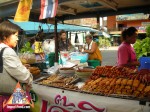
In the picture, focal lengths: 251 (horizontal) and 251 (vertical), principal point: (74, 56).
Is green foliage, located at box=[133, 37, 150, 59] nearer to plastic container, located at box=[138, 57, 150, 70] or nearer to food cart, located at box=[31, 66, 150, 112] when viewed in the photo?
plastic container, located at box=[138, 57, 150, 70]

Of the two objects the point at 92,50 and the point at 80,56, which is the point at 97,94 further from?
the point at 92,50

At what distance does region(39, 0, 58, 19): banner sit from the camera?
13.6 feet

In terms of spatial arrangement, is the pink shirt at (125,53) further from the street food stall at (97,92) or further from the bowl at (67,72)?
the bowl at (67,72)

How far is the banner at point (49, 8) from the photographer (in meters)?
4.14

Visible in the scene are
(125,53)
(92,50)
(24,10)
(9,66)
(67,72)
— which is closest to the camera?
(9,66)

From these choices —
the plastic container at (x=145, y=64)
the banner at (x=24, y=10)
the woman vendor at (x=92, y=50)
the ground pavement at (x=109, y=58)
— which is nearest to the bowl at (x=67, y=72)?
the banner at (x=24, y=10)

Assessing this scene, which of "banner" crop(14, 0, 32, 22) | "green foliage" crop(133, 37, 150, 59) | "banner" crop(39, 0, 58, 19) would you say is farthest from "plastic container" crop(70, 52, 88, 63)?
"banner" crop(39, 0, 58, 19)

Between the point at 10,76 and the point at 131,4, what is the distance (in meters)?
3.21

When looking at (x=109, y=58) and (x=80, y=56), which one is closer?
(x=80, y=56)

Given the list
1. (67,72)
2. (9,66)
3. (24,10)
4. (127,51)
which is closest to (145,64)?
(127,51)

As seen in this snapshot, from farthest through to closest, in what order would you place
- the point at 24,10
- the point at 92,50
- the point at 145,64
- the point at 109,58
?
the point at 109,58
the point at 92,50
the point at 145,64
the point at 24,10

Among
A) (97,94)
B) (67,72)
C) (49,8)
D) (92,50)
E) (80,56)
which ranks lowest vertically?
(97,94)

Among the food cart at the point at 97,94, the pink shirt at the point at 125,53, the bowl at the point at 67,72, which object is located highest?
the pink shirt at the point at 125,53

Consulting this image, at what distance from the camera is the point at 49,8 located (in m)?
4.25
